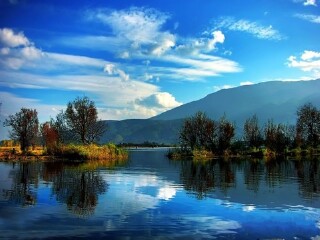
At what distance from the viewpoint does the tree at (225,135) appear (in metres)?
101

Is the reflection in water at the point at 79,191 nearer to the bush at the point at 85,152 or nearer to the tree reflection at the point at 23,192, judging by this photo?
the tree reflection at the point at 23,192

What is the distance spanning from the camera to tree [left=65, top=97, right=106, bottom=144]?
Result: 90750 mm

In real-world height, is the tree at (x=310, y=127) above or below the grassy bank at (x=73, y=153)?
above

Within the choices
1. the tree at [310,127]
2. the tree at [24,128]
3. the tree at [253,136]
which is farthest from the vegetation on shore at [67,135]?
the tree at [310,127]

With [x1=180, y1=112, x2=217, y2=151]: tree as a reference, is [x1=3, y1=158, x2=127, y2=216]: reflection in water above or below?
below

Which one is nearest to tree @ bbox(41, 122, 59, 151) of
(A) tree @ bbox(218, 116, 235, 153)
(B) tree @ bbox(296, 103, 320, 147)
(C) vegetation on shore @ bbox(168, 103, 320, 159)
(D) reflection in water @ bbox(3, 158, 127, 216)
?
(C) vegetation on shore @ bbox(168, 103, 320, 159)

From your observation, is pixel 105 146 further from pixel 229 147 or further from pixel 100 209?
pixel 100 209

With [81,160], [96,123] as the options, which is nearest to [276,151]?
[96,123]

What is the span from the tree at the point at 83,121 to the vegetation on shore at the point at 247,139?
63.6 feet

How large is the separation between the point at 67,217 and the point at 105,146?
206ft

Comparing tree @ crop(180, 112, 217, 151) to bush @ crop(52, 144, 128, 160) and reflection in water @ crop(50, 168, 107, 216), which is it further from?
reflection in water @ crop(50, 168, 107, 216)

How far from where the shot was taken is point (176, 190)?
110ft

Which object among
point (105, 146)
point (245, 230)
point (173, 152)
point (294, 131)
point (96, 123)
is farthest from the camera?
point (294, 131)

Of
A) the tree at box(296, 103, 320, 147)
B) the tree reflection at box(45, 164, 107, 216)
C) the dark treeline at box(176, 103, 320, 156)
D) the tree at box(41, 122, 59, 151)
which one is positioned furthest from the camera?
the tree at box(296, 103, 320, 147)
